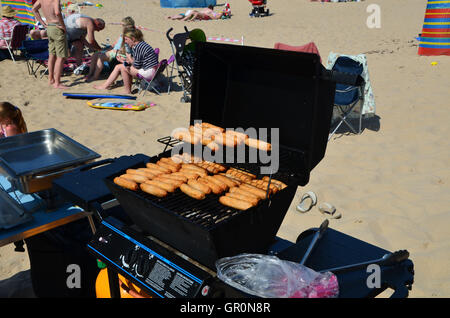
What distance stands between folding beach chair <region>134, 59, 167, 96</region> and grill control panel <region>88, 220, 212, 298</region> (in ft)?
22.5

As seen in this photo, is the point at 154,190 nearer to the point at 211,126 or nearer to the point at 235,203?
the point at 235,203

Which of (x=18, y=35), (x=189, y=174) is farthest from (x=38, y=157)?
(x=18, y=35)

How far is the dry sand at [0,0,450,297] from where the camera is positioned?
371cm

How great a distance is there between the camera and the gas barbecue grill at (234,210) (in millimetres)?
1616

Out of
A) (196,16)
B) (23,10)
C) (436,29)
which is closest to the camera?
(436,29)

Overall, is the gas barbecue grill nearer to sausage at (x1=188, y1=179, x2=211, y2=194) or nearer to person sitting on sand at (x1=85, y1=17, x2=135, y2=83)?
sausage at (x1=188, y1=179, x2=211, y2=194)

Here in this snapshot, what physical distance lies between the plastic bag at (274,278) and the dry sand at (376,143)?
2081 mm

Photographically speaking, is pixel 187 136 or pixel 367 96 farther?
pixel 367 96

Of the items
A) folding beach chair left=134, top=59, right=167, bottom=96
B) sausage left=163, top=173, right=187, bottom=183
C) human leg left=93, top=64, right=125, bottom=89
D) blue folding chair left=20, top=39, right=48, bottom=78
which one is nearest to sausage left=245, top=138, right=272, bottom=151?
sausage left=163, top=173, right=187, bottom=183

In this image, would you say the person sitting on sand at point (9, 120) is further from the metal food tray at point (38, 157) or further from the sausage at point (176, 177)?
the sausage at point (176, 177)

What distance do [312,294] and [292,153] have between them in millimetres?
839

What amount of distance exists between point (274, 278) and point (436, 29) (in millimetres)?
11730

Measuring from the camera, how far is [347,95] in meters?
6.42
